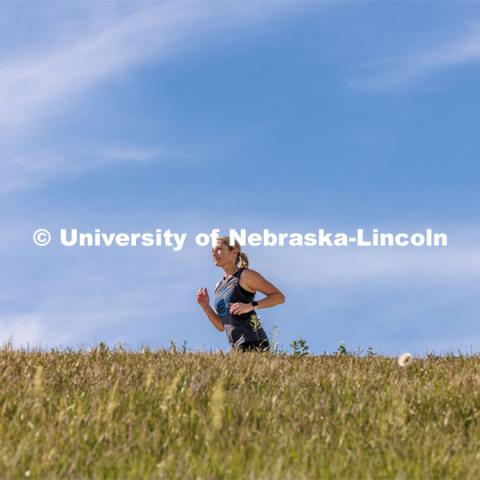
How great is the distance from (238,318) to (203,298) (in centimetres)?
81

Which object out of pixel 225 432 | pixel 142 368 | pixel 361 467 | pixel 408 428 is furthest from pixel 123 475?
pixel 142 368

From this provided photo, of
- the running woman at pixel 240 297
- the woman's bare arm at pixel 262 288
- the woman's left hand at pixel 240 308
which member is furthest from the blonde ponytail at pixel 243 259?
the woman's left hand at pixel 240 308

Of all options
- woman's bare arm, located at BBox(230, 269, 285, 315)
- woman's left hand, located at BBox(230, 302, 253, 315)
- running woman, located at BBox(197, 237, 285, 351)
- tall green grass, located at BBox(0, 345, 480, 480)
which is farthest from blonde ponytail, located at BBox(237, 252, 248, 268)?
tall green grass, located at BBox(0, 345, 480, 480)

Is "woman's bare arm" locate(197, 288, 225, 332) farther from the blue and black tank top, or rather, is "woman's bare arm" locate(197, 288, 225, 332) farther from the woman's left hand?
the woman's left hand

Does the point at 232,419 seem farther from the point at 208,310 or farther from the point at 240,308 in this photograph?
the point at 208,310

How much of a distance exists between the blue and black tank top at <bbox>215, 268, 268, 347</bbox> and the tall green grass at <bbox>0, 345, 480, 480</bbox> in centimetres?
198

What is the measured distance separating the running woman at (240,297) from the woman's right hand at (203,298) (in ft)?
0.94

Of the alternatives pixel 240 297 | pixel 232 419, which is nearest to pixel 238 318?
pixel 240 297

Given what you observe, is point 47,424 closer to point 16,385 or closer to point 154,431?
point 154,431

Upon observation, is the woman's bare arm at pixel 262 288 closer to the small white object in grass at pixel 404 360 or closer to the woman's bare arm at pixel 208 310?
the woman's bare arm at pixel 208 310

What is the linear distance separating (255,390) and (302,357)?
2.86 meters

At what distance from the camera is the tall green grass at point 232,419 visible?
5.64m

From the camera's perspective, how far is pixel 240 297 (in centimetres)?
1156

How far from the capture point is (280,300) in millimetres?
11375
